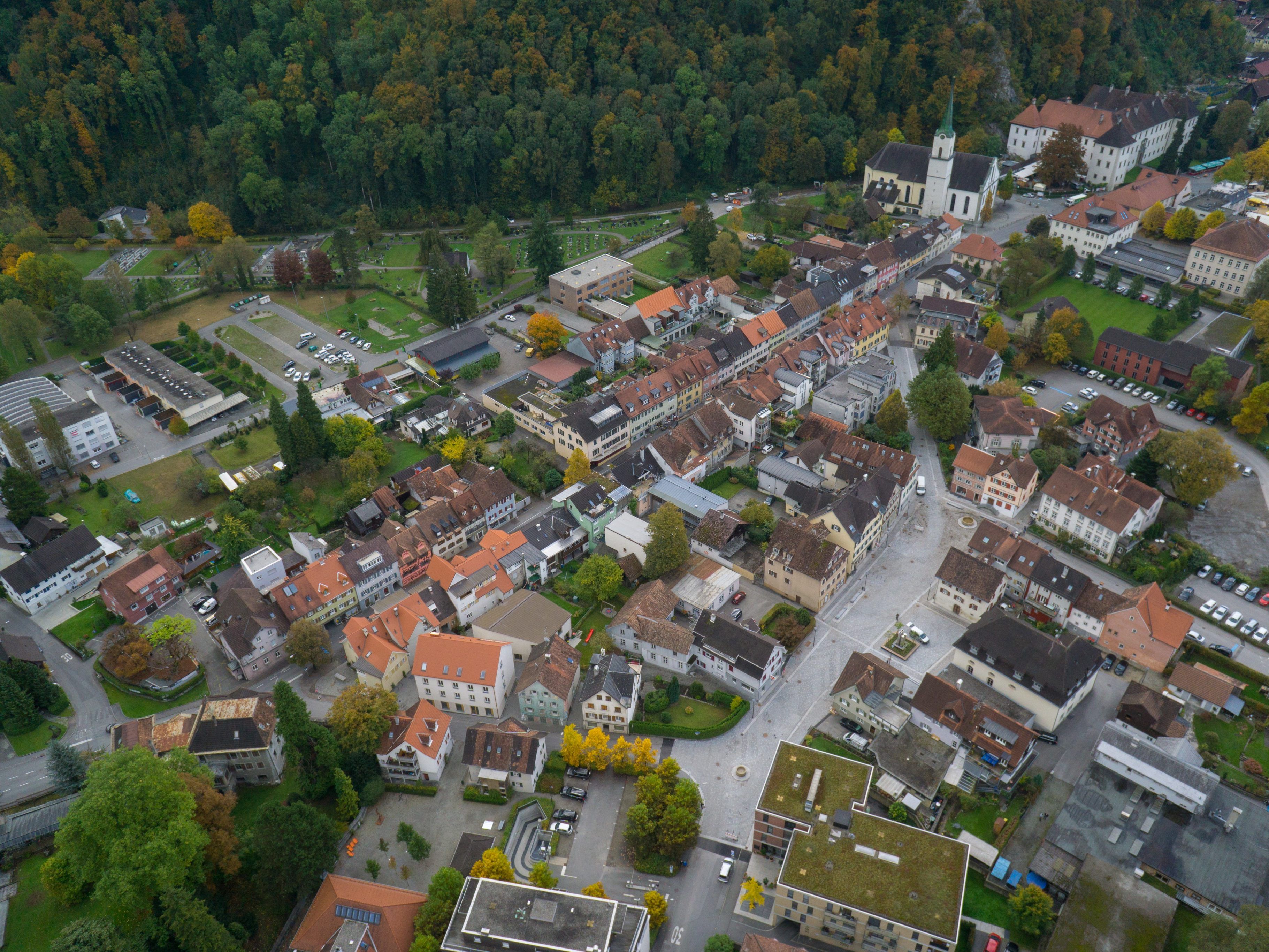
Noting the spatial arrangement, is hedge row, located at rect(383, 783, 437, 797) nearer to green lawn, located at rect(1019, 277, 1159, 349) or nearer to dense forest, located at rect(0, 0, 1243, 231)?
green lawn, located at rect(1019, 277, 1159, 349)

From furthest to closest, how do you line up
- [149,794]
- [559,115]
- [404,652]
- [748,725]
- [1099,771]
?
1. [559,115]
2. [404,652]
3. [748,725]
4. [1099,771]
5. [149,794]

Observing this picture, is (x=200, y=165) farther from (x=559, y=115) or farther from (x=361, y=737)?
(x=361, y=737)

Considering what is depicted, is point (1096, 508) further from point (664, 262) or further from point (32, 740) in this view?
point (32, 740)

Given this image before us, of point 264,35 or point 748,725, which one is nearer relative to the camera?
point 748,725

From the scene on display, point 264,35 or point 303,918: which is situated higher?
point 264,35

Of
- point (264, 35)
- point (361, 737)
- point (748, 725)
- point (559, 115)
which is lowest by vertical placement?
point (748, 725)

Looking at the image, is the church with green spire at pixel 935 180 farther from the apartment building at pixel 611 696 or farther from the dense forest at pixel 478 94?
the apartment building at pixel 611 696

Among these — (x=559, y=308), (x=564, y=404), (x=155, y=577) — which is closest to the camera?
(x=155, y=577)

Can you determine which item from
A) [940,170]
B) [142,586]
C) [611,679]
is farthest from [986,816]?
[940,170]

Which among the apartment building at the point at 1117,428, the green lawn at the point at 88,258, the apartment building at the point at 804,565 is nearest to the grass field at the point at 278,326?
the green lawn at the point at 88,258

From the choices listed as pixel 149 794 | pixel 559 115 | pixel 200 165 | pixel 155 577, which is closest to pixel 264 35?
pixel 200 165
